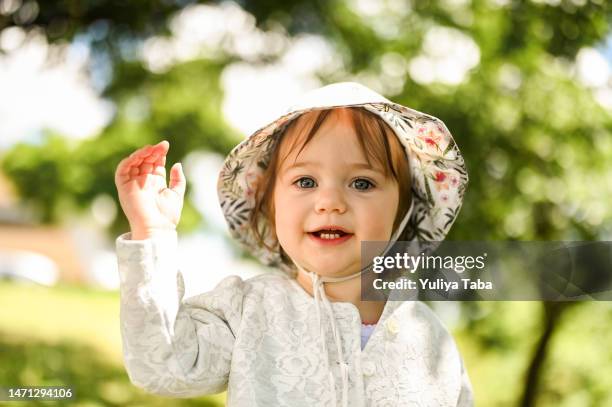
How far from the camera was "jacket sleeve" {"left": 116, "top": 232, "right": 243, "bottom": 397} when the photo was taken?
0.87 m

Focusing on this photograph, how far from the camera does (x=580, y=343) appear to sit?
2.61 meters

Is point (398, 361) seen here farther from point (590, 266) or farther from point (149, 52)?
point (149, 52)

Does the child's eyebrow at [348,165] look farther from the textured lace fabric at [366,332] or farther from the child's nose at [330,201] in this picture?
the textured lace fabric at [366,332]

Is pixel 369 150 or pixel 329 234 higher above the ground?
pixel 369 150

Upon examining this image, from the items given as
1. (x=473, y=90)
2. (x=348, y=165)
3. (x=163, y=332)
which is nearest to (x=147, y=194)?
(x=163, y=332)

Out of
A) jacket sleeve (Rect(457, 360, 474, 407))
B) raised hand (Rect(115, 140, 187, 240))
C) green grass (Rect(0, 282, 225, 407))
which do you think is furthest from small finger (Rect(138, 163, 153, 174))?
green grass (Rect(0, 282, 225, 407))

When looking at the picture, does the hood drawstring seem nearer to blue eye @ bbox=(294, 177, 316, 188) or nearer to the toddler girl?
the toddler girl

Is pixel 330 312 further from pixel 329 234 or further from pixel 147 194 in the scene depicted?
pixel 147 194

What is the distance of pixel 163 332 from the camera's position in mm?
885

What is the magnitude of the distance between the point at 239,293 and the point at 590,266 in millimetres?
1155

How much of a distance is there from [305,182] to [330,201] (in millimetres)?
75

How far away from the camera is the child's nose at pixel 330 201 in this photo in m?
1.00

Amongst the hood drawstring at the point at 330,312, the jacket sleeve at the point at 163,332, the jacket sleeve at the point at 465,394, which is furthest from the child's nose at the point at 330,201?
the jacket sleeve at the point at 465,394

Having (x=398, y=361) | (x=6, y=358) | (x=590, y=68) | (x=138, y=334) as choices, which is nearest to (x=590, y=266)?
(x=590, y=68)
